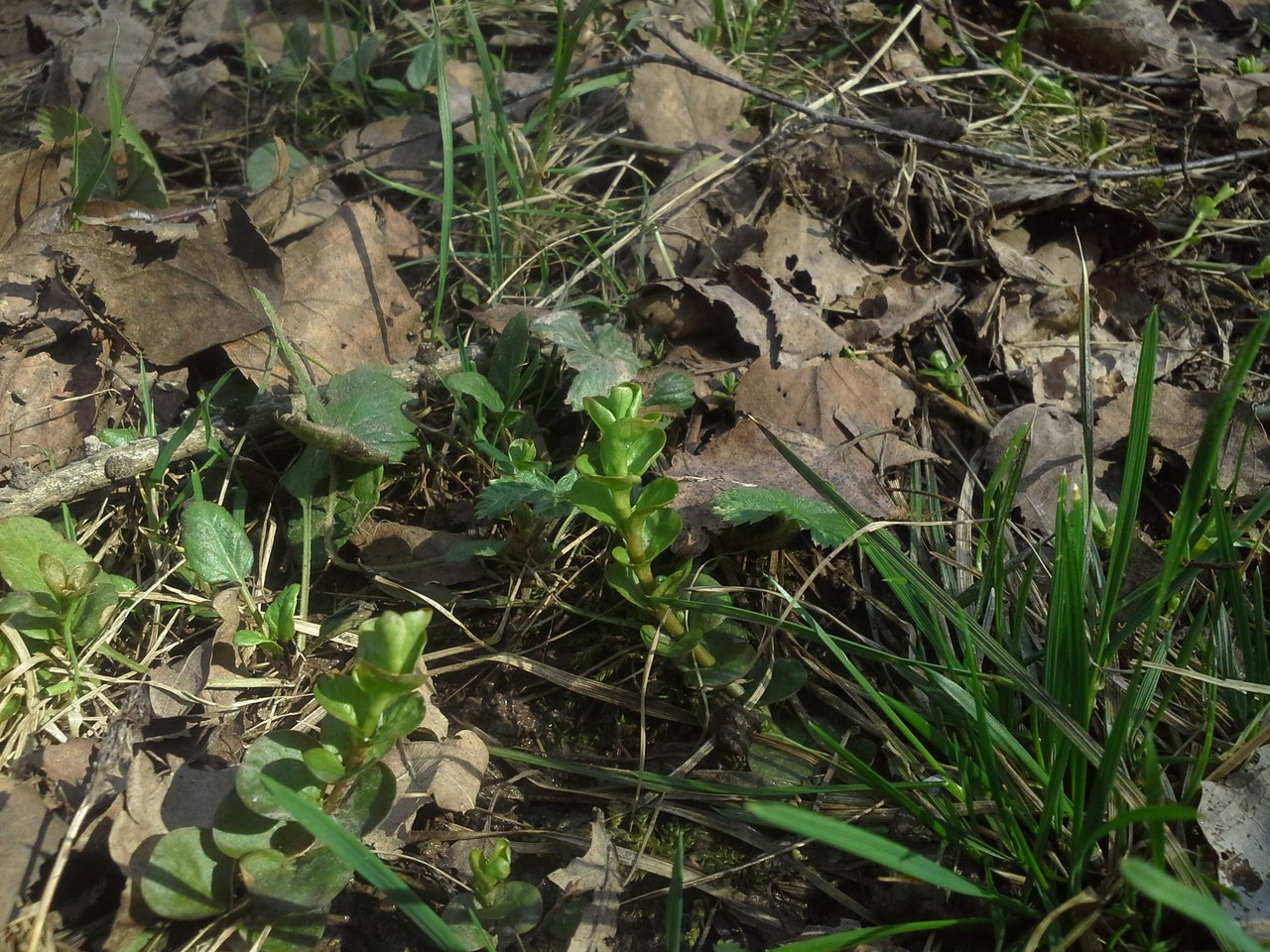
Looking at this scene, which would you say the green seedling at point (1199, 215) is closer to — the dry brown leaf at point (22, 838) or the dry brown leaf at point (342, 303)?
the dry brown leaf at point (342, 303)

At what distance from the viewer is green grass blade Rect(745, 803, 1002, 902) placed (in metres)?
1.15

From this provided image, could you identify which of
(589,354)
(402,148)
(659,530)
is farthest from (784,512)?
(402,148)

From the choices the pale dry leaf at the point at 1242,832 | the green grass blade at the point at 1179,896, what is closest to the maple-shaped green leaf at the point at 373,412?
the green grass blade at the point at 1179,896

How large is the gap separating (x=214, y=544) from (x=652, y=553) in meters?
0.94

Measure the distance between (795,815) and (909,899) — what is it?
0.56 metres

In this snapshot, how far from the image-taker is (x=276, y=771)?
1499 millimetres

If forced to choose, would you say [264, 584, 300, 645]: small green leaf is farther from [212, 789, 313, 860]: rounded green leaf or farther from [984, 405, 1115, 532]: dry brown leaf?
[984, 405, 1115, 532]: dry brown leaf

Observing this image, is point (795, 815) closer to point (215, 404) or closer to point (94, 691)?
point (94, 691)

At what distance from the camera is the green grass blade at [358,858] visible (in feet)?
4.07

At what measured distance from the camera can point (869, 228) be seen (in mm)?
2760

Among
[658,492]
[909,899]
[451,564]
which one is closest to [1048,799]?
[909,899]

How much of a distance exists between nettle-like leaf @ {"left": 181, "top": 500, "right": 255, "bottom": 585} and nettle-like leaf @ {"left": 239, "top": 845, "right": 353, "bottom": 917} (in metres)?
0.63

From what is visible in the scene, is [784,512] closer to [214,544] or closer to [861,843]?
[861,843]

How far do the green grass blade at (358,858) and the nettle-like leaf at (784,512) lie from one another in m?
0.88
